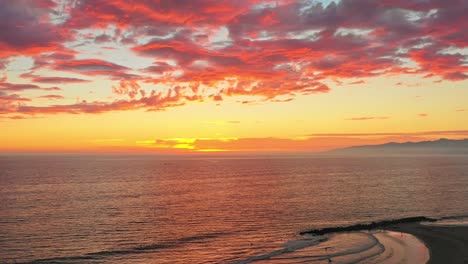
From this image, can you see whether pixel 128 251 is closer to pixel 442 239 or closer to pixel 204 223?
pixel 204 223

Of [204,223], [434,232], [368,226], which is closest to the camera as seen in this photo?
[434,232]

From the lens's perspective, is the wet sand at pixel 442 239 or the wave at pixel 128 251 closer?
the wet sand at pixel 442 239

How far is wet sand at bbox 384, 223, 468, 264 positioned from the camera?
45744mm

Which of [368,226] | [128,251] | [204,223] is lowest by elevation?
[204,223]

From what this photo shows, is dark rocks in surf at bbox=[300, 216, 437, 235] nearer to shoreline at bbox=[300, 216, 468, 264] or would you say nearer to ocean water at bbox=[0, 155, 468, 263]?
shoreline at bbox=[300, 216, 468, 264]

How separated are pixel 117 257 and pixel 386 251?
33.3 m

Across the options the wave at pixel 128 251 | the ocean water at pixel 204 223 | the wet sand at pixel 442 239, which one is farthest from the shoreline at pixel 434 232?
the wave at pixel 128 251

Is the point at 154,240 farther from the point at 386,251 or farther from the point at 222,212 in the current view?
the point at 386,251

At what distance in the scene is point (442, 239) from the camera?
54312 mm

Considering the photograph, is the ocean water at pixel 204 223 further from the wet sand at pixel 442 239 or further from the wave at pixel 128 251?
the wet sand at pixel 442 239

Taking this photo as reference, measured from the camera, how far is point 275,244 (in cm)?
5403

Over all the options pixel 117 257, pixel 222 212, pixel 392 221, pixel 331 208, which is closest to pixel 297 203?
pixel 331 208

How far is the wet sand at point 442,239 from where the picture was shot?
1801 inches

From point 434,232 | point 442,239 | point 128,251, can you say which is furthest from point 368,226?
point 128,251
